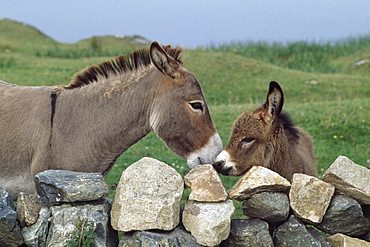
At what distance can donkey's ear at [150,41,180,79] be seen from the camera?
418 cm

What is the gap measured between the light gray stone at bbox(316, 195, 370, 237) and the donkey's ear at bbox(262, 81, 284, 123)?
1016 mm

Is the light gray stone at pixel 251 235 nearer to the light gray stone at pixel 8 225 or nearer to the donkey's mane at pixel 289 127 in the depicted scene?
the donkey's mane at pixel 289 127

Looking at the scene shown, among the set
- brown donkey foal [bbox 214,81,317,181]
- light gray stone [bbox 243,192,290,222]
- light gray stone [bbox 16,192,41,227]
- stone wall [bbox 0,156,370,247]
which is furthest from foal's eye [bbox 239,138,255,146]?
light gray stone [bbox 16,192,41,227]

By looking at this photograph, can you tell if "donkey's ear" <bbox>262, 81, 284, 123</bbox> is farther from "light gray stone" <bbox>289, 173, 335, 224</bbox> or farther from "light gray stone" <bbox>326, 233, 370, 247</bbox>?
"light gray stone" <bbox>326, 233, 370, 247</bbox>

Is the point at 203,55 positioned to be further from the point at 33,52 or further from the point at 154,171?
the point at 154,171

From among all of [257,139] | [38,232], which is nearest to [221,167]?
[257,139]

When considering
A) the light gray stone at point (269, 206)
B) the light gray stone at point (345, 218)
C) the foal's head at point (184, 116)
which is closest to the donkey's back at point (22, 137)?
the foal's head at point (184, 116)

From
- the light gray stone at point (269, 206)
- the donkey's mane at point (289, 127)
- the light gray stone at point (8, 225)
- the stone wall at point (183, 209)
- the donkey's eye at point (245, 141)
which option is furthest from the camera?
the donkey's mane at point (289, 127)

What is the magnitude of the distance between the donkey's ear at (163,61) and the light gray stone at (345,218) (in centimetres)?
198

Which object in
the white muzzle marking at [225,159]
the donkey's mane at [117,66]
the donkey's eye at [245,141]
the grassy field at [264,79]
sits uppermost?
the donkey's mane at [117,66]

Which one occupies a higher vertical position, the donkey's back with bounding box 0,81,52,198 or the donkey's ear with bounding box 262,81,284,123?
the donkey's ear with bounding box 262,81,284,123

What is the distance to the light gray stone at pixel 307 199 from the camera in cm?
422

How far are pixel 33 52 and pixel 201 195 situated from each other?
22088 millimetres

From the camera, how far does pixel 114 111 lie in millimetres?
4469
